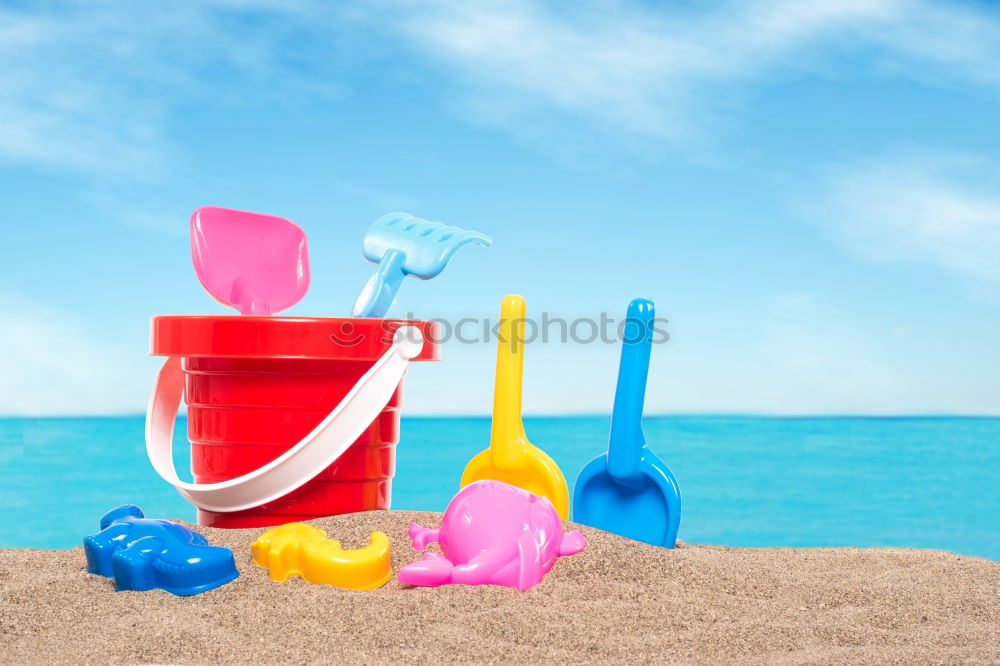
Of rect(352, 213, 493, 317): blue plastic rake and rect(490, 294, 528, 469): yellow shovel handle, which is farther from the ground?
rect(352, 213, 493, 317): blue plastic rake

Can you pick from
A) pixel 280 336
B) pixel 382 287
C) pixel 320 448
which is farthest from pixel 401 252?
pixel 320 448

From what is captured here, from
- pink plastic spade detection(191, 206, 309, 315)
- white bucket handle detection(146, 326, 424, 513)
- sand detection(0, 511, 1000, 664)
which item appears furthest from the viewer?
pink plastic spade detection(191, 206, 309, 315)

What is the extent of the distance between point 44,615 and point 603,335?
4.05ft

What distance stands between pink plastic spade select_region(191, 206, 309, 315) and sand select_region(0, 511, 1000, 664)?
0.67m

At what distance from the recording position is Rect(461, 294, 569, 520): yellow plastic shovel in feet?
6.14

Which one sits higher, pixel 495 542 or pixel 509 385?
pixel 509 385

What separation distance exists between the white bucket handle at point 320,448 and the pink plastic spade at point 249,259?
0.45 meters

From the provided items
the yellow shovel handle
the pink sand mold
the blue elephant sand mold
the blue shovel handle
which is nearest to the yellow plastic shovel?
the yellow shovel handle

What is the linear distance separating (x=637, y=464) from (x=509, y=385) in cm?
31

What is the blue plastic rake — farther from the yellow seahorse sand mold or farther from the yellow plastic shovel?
the yellow seahorse sand mold

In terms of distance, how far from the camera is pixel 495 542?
1.46 metres

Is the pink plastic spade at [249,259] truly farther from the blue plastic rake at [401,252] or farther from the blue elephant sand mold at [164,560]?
the blue elephant sand mold at [164,560]

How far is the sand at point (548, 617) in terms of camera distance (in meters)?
1.17

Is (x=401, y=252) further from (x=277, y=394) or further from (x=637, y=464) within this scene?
(x=637, y=464)
